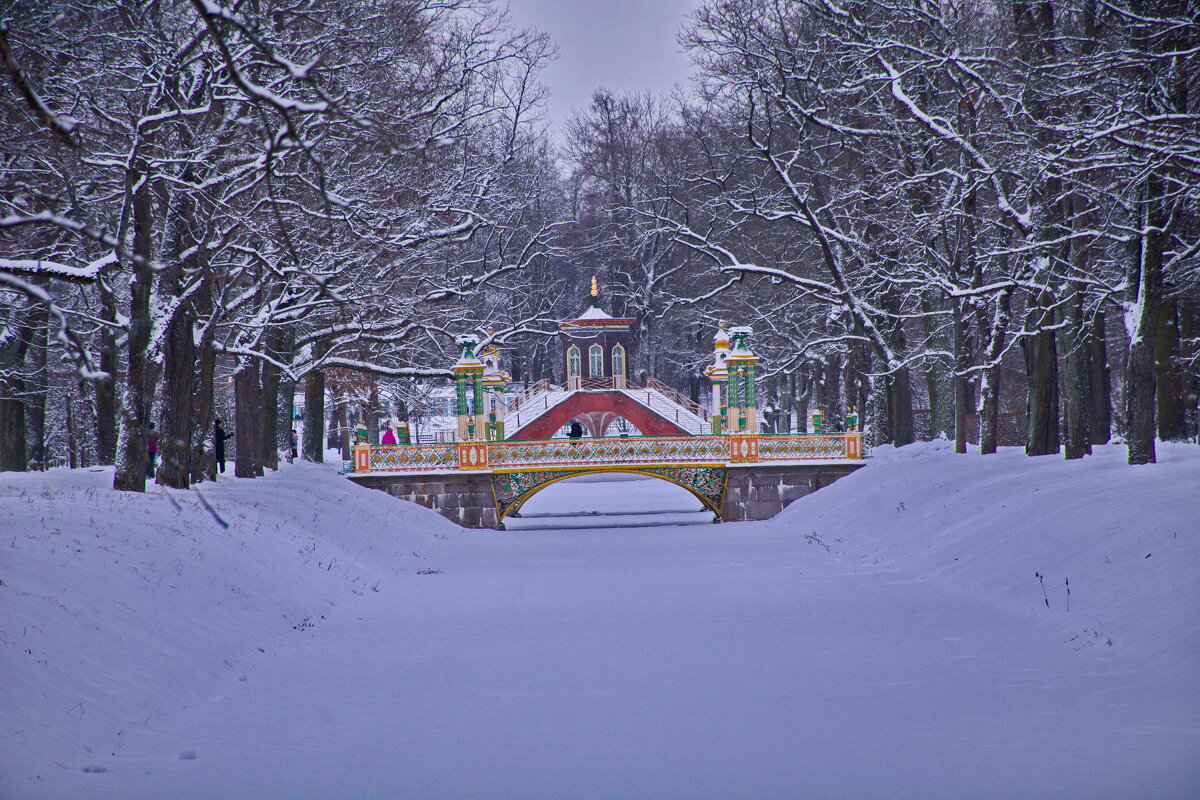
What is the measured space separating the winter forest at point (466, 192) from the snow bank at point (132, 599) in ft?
7.58

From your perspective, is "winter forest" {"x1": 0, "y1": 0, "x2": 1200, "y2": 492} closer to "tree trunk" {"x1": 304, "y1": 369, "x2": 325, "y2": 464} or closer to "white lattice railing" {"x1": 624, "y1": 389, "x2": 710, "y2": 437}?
"tree trunk" {"x1": 304, "y1": 369, "x2": 325, "y2": 464}

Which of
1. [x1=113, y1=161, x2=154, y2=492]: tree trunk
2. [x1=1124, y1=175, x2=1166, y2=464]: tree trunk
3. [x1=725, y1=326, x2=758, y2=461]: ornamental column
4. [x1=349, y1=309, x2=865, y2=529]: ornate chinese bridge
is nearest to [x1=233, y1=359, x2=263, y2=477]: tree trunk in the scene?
[x1=349, y1=309, x2=865, y2=529]: ornate chinese bridge

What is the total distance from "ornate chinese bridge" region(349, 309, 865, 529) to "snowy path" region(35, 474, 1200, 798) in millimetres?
15059

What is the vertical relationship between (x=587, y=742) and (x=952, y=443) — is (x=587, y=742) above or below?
below

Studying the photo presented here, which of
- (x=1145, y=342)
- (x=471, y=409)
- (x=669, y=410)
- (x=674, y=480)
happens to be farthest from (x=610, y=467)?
(x=1145, y=342)

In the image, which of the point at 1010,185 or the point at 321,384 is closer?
the point at 1010,185

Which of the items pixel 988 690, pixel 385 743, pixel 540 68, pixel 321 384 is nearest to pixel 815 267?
pixel 540 68

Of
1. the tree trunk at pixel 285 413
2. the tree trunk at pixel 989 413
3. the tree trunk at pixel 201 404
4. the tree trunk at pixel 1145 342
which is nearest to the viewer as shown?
the tree trunk at pixel 1145 342

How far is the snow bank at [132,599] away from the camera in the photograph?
6.99 meters

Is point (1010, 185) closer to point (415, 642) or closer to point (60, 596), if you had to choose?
point (415, 642)

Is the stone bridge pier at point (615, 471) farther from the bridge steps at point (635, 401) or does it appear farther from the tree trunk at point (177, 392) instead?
the tree trunk at point (177, 392)

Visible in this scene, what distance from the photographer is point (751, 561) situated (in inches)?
728

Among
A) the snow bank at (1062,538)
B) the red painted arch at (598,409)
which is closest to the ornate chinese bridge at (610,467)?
the snow bank at (1062,538)

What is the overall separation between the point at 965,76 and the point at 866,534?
8064 mm
